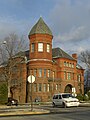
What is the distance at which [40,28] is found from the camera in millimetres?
68062

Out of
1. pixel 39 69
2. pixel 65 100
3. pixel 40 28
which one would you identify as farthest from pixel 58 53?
pixel 65 100

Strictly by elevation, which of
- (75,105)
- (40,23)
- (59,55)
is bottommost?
(75,105)

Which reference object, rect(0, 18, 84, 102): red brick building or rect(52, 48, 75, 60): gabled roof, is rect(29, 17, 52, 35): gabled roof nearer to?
rect(0, 18, 84, 102): red brick building

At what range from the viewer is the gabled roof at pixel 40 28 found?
67438 millimetres

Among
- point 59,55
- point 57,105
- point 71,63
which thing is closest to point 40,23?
point 59,55

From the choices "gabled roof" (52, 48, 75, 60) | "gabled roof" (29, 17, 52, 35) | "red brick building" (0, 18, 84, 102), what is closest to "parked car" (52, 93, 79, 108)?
"red brick building" (0, 18, 84, 102)

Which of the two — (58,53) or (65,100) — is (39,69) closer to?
(58,53)

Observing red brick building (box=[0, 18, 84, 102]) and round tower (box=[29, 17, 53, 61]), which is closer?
red brick building (box=[0, 18, 84, 102])

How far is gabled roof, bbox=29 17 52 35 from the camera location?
221 feet

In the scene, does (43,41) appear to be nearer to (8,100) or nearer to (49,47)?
(49,47)

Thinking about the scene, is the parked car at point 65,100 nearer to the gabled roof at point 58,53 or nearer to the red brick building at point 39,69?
the red brick building at point 39,69

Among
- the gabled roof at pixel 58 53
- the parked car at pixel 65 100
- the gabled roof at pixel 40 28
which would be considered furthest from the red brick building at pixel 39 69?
the parked car at pixel 65 100

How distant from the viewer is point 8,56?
5869 cm

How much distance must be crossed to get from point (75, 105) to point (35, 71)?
34.1 m
